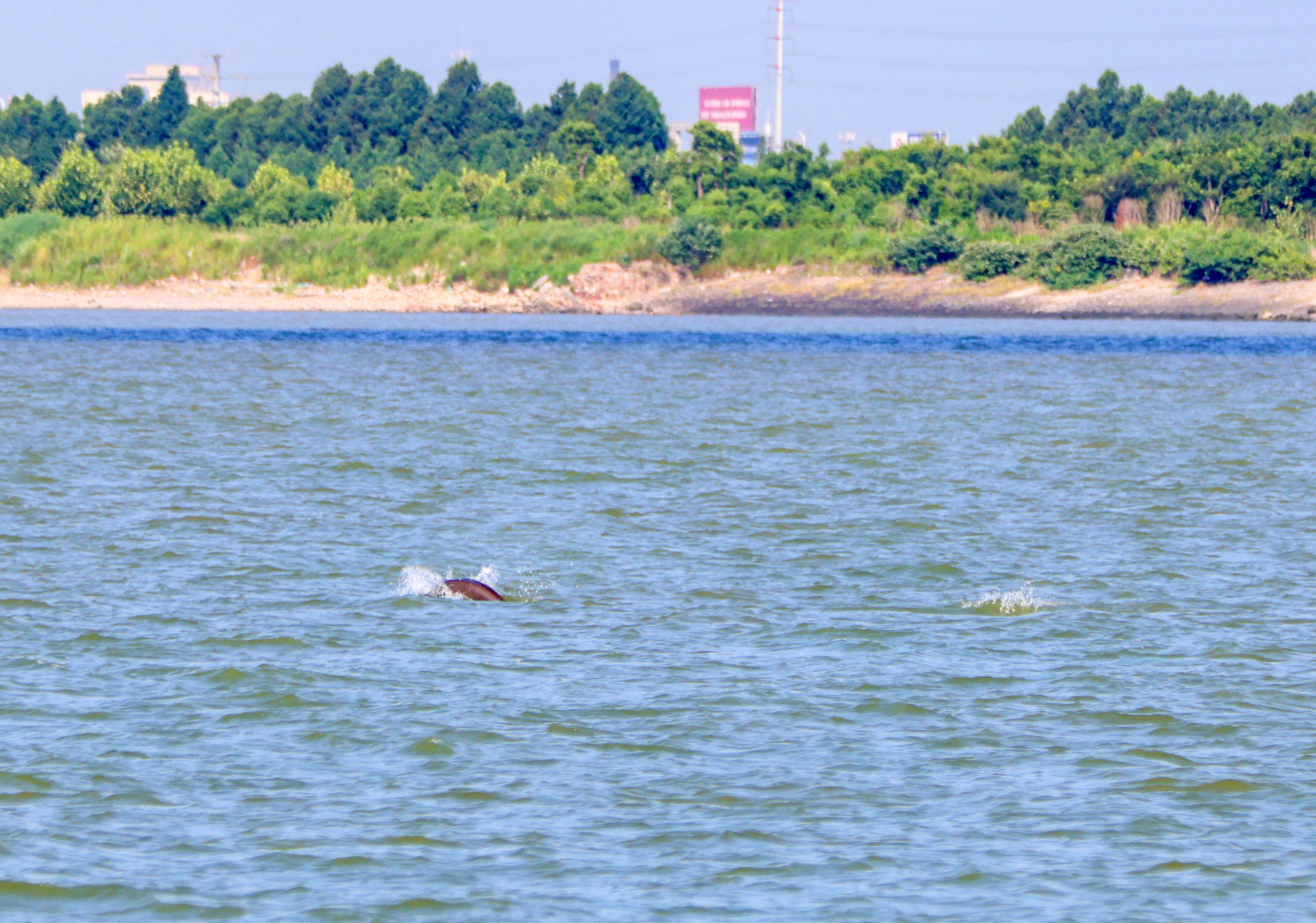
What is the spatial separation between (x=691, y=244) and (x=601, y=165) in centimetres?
2097

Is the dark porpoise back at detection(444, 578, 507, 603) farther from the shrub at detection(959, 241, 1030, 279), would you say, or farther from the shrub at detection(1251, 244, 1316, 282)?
the shrub at detection(959, 241, 1030, 279)

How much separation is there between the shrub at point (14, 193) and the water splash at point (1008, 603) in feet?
320

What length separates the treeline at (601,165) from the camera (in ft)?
296

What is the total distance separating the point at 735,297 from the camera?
3442 inches

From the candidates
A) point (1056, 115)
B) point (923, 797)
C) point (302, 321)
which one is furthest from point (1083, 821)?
point (1056, 115)

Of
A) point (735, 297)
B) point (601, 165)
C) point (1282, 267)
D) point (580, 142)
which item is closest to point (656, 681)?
point (1282, 267)

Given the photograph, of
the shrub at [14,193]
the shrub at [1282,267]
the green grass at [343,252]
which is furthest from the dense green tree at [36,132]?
the shrub at [1282,267]

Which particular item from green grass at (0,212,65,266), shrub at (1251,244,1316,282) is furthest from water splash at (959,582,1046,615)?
Answer: green grass at (0,212,65,266)

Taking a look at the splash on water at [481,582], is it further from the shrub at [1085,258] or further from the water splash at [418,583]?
the shrub at [1085,258]

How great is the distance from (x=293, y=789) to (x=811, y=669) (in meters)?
4.30

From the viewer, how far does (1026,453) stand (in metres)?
28.5

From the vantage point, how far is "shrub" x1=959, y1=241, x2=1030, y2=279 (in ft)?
277

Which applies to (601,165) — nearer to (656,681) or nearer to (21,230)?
(21,230)

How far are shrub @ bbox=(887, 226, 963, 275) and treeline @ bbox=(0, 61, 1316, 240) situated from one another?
3.26 metres
